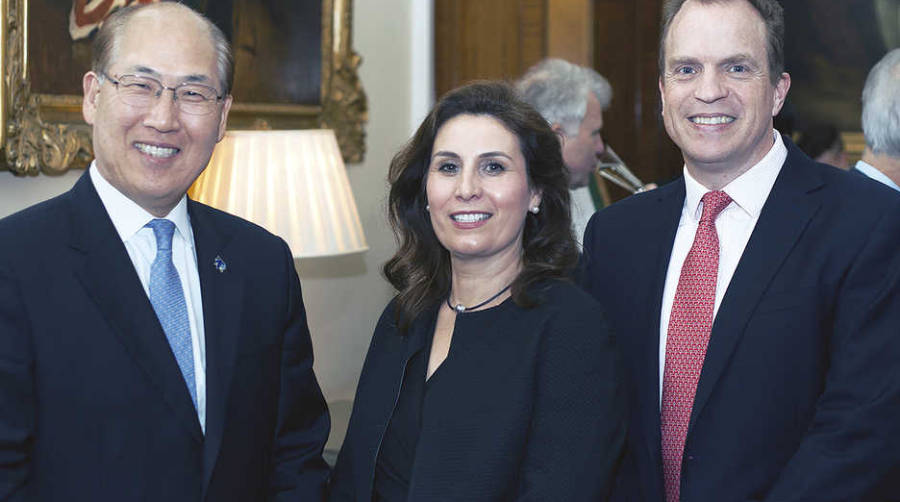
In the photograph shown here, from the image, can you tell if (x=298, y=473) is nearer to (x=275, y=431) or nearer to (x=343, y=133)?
(x=275, y=431)

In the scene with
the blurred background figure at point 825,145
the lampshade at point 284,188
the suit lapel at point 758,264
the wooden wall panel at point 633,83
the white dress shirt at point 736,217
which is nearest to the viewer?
the suit lapel at point 758,264

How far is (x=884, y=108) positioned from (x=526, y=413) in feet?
5.81

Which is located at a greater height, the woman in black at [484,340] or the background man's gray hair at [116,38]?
the background man's gray hair at [116,38]

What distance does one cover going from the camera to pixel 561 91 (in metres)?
3.97

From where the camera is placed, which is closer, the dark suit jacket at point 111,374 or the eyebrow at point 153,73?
the dark suit jacket at point 111,374

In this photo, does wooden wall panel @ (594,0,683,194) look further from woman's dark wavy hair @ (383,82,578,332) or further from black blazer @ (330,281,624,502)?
black blazer @ (330,281,624,502)

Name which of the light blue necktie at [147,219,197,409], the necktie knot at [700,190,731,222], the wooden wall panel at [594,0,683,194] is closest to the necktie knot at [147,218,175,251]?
the light blue necktie at [147,219,197,409]

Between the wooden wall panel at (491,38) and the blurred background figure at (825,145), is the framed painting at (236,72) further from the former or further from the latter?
→ the blurred background figure at (825,145)

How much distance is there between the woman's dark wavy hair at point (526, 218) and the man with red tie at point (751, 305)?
184 mm

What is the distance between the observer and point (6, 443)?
1.70m

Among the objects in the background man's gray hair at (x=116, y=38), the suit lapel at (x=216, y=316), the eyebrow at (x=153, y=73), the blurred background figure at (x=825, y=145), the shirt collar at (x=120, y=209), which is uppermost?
the background man's gray hair at (x=116, y=38)

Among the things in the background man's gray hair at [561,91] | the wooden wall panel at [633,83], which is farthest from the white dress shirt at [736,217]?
the wooden wall panel at [633,83]

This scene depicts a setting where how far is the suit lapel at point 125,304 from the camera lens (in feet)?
6.01

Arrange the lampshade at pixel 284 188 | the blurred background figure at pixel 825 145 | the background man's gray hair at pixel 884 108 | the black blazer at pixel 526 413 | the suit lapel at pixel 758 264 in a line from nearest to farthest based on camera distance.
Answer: the black blazer at pixel 526 413 < the suit lapel at pixel 758 264 < the background man's gray hair at pixel 884 108 < the lampshade at pixel 284 188 < the blurred background figure at pixel 825 145
